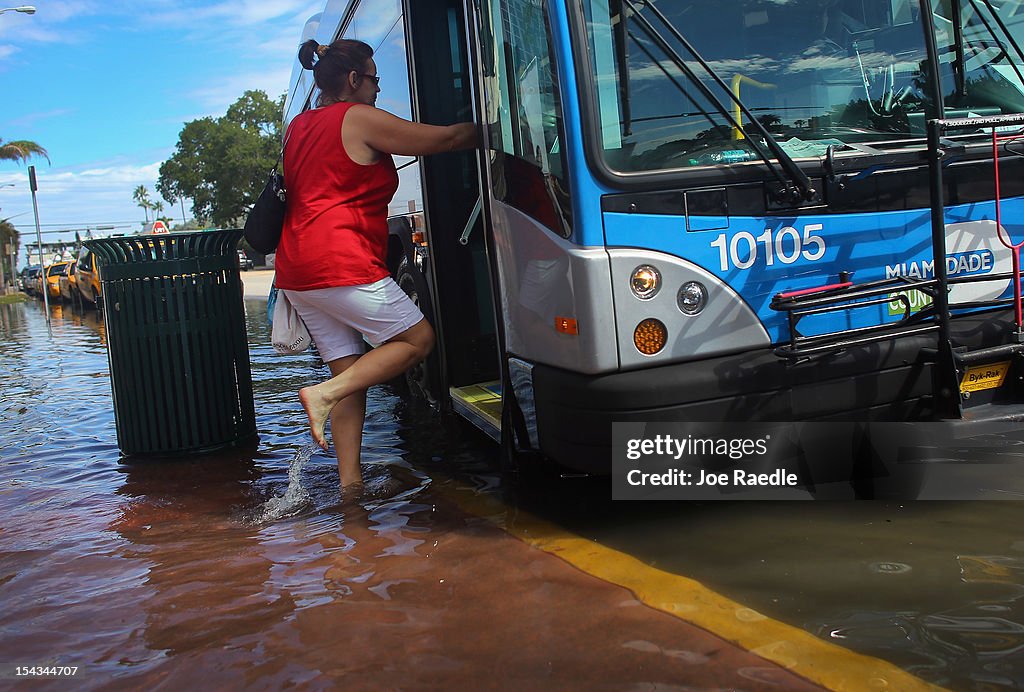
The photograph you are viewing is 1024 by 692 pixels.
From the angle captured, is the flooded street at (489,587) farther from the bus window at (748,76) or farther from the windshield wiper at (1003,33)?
the windshield wiper at (1003,33)

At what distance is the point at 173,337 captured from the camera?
5773 mm

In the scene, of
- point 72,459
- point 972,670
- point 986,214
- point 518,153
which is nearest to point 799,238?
point 986,214

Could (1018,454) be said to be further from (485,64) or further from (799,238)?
(485,64)

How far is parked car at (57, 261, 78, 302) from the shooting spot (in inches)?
1209

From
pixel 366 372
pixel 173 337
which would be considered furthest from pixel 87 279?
pixel 366 372

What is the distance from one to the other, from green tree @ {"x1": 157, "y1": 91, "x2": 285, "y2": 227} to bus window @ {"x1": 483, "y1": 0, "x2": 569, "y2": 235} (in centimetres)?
6758

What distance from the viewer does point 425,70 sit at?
541 cm

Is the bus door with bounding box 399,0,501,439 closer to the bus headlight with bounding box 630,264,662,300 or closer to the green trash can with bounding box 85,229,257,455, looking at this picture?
the green trash can with bounding box 85,229,257,455

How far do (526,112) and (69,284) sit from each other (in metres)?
32.2

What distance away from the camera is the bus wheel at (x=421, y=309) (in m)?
5.91

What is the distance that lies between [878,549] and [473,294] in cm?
281

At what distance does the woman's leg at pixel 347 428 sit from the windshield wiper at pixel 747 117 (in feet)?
7.55

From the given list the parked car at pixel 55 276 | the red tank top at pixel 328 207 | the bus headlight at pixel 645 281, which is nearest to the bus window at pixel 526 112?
the bus headlight at pixel 645 281

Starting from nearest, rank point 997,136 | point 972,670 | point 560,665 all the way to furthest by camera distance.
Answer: point 972,670
point 560,665
point 997,136
